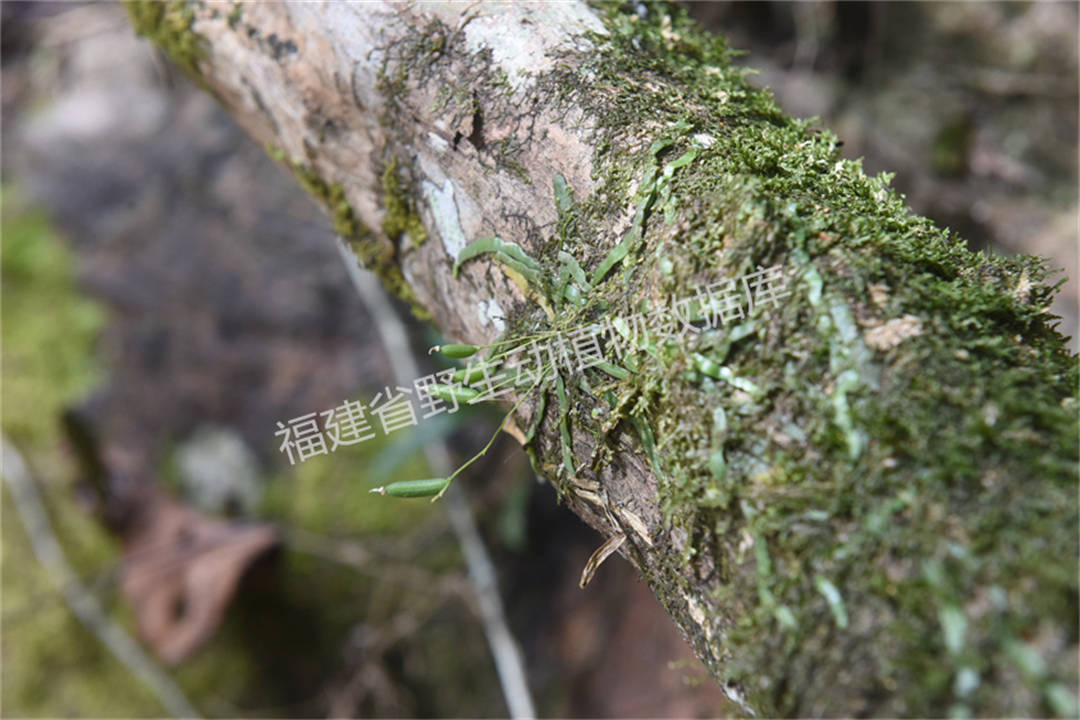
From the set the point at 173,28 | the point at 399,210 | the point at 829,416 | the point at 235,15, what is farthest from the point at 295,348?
the point at 829,416

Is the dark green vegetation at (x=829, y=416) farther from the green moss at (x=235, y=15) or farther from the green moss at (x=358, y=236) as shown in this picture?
the green moss at (x=235, y=15)

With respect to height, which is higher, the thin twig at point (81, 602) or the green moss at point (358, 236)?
the green moss at point (358, 236)

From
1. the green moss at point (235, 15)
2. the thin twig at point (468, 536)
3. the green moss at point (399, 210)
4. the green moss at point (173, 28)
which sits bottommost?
the thin twig at point (468, 536)

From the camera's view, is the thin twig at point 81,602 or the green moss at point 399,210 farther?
the thin twig at point 81,602

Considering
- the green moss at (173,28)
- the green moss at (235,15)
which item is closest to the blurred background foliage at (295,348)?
the green moss at (173,28)

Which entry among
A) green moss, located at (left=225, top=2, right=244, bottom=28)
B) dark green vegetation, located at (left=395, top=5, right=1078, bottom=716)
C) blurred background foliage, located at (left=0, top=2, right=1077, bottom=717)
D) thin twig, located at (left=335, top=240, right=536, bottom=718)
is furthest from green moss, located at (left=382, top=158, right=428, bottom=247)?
blurred background foliage, located at (left=0, top=2, right=1077, bottom=717)

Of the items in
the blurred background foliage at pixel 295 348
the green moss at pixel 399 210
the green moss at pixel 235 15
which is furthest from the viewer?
the blurred background foliage at pixel 295 348

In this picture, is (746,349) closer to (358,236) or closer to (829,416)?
(829,416)
